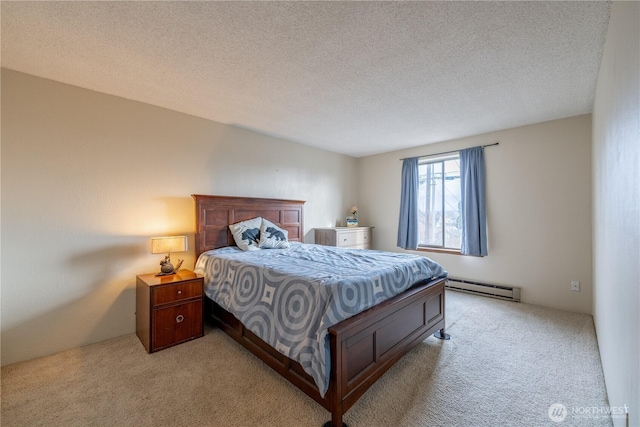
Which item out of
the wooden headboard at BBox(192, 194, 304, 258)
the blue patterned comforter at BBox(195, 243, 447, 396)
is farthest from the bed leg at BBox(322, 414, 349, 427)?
the wooden headboard at BBox(192, 194, 304, 258)

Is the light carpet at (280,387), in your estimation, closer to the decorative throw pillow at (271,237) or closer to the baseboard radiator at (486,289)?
the baseboard radiator at (486,289)

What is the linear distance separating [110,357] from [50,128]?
7.07ft

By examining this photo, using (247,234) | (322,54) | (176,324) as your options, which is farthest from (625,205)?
(176,324)

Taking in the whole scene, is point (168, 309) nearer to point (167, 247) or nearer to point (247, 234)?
point (167, 247)

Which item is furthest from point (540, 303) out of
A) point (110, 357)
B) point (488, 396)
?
point (110, 357)

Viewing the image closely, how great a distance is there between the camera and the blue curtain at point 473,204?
3.83 m

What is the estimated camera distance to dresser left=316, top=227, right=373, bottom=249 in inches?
171

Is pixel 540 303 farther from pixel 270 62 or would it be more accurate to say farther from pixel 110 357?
pixel 110 357

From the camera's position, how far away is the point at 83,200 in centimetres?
248

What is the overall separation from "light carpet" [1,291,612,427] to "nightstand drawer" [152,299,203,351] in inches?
3.4

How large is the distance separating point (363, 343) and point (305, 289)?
0.52 m

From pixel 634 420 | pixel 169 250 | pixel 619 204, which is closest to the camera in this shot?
pixel 634 420

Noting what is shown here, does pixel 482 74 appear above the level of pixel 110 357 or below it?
above

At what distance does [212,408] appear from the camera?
165cm
